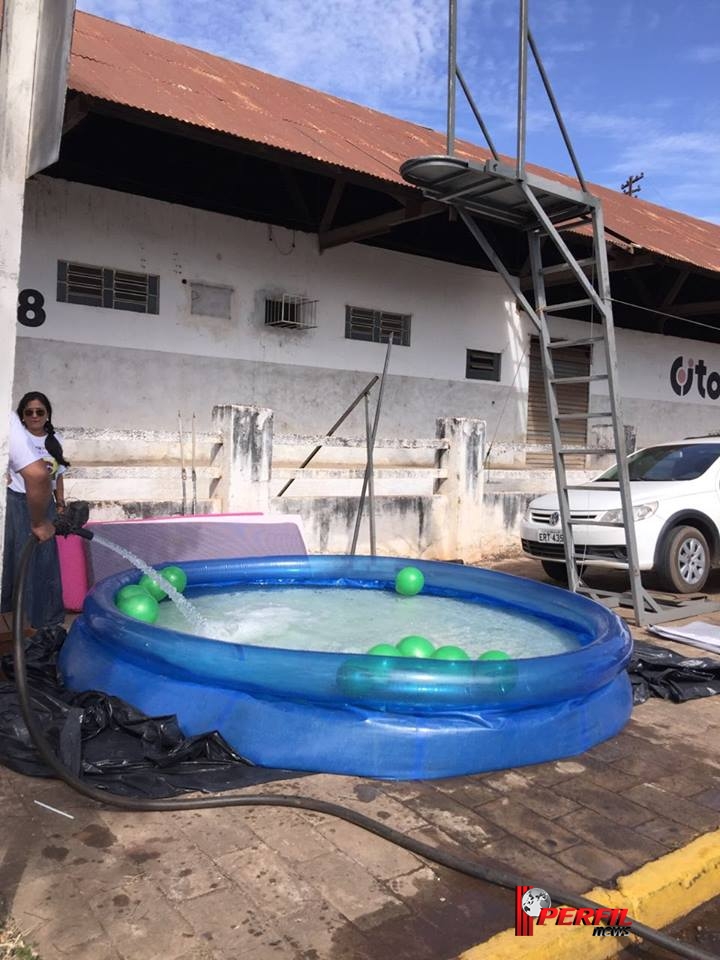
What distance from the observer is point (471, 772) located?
3.67 m

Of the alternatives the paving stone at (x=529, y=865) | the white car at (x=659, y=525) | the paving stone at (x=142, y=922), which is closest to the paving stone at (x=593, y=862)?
the paving stone at (x=529, y=865)

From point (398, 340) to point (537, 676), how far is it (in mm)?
10284

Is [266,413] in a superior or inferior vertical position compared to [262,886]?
superior

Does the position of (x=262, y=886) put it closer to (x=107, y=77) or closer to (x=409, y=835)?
(x=409, y=835)

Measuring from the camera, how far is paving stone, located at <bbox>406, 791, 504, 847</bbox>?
3094 mm

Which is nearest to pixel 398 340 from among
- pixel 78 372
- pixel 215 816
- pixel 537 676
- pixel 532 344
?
pixel 532 344

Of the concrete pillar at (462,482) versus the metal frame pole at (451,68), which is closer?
the metal frame pole at (451,68)

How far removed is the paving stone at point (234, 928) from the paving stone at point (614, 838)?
134 cm

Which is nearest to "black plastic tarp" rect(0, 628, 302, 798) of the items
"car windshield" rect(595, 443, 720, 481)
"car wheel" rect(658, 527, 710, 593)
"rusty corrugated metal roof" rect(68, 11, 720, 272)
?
"car wheel" rect(658, 527, 710, 593)

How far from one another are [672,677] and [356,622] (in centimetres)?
232

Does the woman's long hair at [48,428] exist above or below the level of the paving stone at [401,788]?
above

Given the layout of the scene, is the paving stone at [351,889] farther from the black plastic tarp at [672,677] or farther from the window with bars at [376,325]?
the window with bars at [376,325]

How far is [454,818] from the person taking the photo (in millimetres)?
3229

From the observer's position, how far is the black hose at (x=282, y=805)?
99.5 inches
